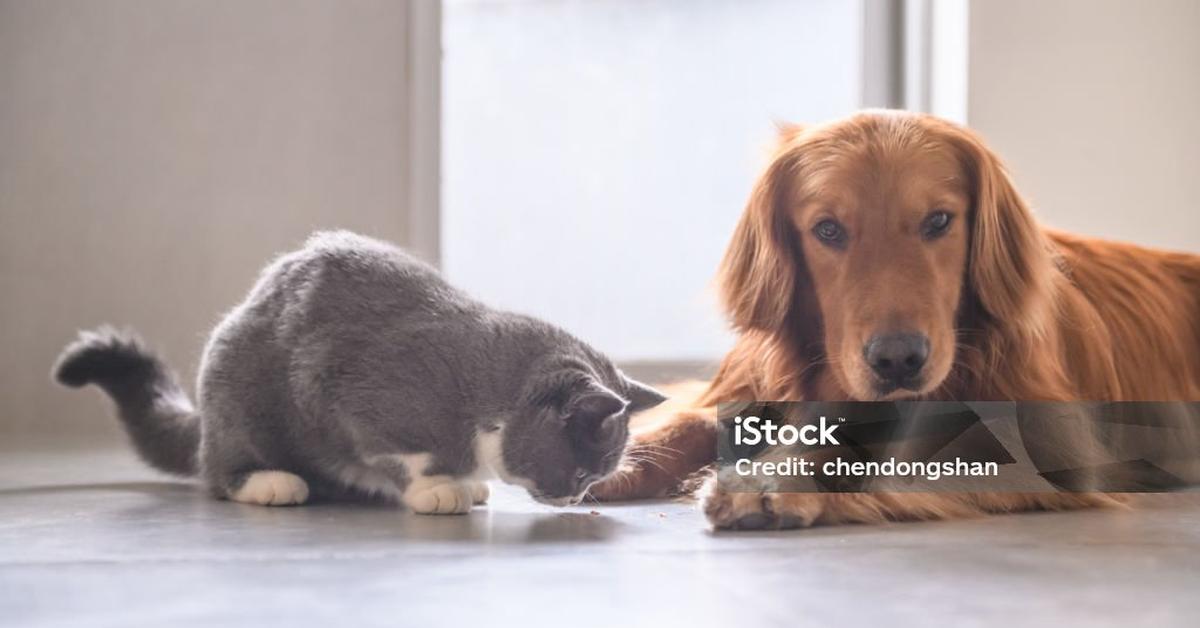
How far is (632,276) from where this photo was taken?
3.44 m

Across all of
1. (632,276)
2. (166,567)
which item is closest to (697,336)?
(632,276)

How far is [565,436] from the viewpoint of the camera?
1.77m

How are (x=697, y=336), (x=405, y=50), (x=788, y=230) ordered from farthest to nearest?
(x=697, y=336) → (x=405, y=50) → (x=788, y=230)

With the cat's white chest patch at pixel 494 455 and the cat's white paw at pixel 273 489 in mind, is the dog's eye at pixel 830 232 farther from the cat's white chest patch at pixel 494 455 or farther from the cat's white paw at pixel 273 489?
the cat's white paw at pixel 273 489

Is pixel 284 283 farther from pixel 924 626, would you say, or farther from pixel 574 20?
pixel 574 20

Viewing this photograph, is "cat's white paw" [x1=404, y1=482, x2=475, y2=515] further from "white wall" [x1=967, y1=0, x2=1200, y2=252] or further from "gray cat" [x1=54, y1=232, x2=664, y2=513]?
"white wall" [x1=967, y1=0, x2=1200, y2=252]

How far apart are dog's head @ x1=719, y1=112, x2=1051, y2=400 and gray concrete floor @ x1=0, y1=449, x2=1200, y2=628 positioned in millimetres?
259

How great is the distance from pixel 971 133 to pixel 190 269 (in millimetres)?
2016

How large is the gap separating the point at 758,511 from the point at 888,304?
0.32m

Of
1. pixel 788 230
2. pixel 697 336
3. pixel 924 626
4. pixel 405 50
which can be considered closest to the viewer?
pixel 924 626

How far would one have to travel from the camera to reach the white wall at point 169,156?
3.16 metres

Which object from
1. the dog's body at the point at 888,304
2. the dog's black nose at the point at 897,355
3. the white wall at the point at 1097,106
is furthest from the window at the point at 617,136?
the dog's black nose at the point at 897,355

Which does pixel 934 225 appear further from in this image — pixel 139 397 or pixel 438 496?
pixel 139 397
